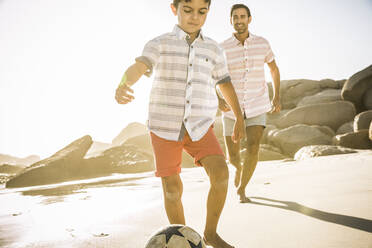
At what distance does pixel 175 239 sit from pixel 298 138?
488 inches

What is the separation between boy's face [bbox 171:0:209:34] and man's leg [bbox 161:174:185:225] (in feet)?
3.93

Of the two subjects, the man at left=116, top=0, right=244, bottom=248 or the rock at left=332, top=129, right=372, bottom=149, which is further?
the rock at left=332, top=129, right=372, bottom=149

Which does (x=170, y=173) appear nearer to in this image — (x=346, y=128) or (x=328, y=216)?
(x=328, y=216)

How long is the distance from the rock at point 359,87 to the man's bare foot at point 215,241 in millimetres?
15999

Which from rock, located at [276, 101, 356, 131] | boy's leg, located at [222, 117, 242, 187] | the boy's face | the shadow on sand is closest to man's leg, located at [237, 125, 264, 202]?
boy's leg, located at [222, 117, 242, 187]

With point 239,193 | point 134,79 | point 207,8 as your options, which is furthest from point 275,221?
point 207,8

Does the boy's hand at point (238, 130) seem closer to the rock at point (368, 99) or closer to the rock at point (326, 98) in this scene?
the rock at point (368, 99)

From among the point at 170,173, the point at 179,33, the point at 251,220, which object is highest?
the point at 179,33

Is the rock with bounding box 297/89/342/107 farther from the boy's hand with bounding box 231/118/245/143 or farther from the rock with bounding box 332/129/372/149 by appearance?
the boy's hand with bounding box 231/118/245/143

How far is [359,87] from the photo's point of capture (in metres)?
14.8

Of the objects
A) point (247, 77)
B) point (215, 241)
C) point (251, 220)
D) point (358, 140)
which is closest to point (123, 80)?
point (215, 241)

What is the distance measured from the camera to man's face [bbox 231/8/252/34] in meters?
3.55

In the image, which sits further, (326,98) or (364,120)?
(326,98)

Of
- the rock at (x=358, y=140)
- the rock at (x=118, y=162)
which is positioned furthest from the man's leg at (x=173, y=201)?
the rock at (x=358, y=140)
